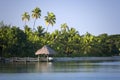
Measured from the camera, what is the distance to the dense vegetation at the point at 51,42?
78062mm

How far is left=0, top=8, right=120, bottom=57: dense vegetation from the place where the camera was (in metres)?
78.1

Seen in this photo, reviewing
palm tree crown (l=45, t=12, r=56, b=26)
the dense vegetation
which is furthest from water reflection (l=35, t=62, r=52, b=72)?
palm tree crown (l=45, t=12, r=56, b=26)

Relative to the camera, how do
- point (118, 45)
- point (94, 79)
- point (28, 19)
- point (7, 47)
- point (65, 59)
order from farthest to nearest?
1. point (118, 45)
2. point (28, 19)
3. point (65, 59)
4. point (7, 47)
5. point (94, 79)

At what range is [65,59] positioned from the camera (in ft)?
286

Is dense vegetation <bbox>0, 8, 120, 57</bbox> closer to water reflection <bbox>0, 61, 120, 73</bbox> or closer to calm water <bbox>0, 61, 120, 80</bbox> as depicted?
water reflection <bbox>0, 61, 120, 73</bbox>

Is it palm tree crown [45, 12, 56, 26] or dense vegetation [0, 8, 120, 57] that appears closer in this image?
dense vegetation [0, 8, 120, 57]

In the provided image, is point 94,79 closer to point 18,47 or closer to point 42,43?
point 18,47

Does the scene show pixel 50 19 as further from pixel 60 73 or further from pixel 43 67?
pixel 60 73

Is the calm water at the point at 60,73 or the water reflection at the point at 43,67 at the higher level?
the water reflection at the point at 43,67

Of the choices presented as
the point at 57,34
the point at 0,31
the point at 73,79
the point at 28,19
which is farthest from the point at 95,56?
the point at 73,79

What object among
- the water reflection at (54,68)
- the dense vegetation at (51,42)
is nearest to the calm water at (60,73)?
the water reflection at (54,68)

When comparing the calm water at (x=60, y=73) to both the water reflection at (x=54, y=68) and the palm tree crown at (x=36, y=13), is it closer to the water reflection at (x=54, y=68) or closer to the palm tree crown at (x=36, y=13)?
the water reflection at (x=54, y=68)

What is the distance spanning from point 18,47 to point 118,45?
44888 mm

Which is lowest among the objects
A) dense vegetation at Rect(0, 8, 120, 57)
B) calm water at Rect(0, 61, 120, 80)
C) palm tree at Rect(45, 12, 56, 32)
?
calm water at Rect(0, 61, 120, 80)
